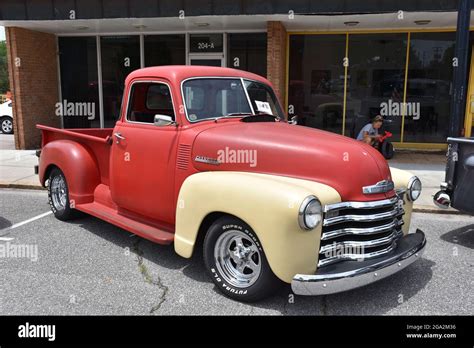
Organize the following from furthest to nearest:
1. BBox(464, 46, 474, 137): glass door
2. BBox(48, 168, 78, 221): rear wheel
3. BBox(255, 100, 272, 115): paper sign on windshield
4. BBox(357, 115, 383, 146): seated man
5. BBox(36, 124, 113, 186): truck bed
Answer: BBox(464, 46, 474, 137): glass door < BBox(357, 115, 383, 146): seated man < BBox(48, 168, 78, 221): rear wheel < BBox(36, 124, 113, 186): truck bed < BBox(255, 100, 272, 115): paper sign on windshield

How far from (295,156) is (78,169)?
3.21m

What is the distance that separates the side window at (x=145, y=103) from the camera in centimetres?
508

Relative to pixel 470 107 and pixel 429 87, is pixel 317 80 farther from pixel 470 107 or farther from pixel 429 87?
pixel 470 107

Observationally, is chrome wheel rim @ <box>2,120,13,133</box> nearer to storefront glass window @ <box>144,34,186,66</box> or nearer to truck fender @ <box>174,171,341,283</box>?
storefront glass window @ <box>144,34,186,66</box>

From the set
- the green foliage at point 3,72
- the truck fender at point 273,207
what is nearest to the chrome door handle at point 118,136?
the truck fender at point 273,207

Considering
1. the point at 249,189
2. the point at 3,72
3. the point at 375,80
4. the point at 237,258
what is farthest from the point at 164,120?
the point at 3,72

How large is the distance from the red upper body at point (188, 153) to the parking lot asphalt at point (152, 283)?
50 centimetres

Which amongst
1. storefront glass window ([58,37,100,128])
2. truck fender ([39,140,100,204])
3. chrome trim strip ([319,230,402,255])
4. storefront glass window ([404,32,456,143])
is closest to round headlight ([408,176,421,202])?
chrome trim strip ([319,230,402,255])

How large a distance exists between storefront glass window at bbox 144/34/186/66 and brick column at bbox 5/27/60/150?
2.96 m

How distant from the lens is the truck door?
461 centimetres

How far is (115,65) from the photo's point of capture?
13.8 meters

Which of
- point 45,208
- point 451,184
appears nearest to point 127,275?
point 45,208

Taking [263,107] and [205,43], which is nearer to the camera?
[263,107]

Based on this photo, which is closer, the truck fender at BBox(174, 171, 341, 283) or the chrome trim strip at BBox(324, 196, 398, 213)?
the truck fender at BBox(174, 171, 341, 283)
